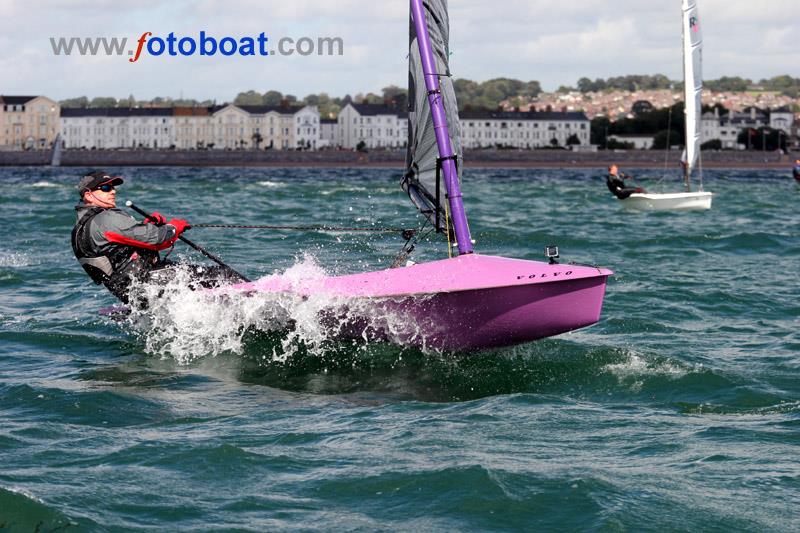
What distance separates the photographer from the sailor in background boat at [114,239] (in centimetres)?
953

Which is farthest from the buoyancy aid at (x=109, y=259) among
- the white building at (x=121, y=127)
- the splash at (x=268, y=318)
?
the white building at (x=121, y=127)

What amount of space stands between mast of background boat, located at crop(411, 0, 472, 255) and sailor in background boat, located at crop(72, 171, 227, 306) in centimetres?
236

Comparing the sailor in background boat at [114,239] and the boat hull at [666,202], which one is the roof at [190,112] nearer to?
the boat hull at [666,202]

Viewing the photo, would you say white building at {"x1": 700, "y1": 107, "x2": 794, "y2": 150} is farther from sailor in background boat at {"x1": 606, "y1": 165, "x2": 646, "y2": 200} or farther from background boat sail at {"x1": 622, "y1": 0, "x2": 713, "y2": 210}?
sailor in background boat at {"x1": 606, "y1": 165, "x2": 646, "y2": 200}

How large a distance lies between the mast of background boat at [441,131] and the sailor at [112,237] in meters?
2.40

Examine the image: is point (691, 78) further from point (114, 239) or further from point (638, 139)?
point (638, 139)

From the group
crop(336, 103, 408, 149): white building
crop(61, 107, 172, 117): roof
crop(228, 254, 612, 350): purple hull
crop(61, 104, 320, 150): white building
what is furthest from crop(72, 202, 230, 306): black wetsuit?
crop(61, 107, 172, 117): roof

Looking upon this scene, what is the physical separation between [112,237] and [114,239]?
0.03 m

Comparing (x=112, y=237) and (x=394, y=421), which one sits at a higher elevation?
(x=112, y=237)

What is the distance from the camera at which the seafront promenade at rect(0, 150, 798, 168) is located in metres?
114

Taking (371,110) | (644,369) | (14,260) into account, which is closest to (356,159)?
(371,110)

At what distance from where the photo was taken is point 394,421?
295 inches

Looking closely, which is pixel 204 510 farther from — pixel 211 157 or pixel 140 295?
pixel 211 157

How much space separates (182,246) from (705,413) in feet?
41.4
